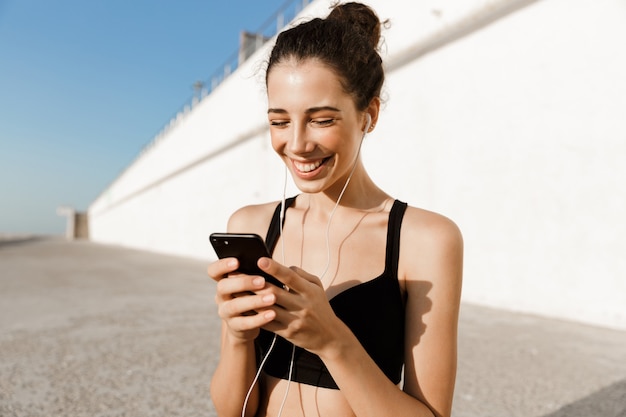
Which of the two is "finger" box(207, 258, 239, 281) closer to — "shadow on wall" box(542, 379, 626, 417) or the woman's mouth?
the woman's mouth

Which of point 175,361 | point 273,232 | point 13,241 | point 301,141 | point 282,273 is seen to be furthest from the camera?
point 13,241

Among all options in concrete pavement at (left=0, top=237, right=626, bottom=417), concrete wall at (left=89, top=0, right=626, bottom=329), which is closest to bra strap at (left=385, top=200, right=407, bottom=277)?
concrete pavement at (left=0, top=237, right=626, bottom=417)

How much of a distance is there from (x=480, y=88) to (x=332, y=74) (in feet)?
20.3

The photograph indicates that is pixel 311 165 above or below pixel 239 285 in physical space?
above

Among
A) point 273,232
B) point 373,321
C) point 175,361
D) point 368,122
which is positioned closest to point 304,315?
point 373,321

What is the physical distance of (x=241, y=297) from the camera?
1.01 m

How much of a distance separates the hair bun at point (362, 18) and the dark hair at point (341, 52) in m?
0.08

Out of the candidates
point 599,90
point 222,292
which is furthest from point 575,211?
point 222,292

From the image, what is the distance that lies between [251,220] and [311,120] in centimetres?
48

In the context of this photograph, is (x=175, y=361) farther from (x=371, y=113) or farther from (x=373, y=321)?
(x=371, y=113)

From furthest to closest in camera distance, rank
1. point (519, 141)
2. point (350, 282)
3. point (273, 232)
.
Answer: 1. point (519, 141)
2. point (273, 232)
3. point (350, 282)

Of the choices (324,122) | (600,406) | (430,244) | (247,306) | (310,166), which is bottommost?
(600,406)

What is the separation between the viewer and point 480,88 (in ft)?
22.2

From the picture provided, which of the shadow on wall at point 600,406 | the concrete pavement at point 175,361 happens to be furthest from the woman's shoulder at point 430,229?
the shadow on wall at point 600,406
